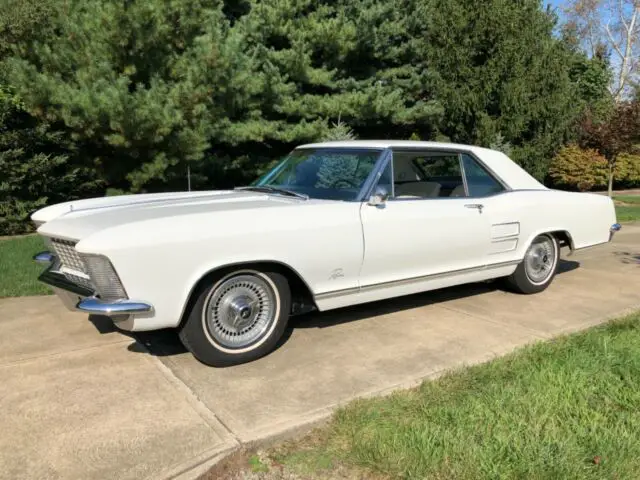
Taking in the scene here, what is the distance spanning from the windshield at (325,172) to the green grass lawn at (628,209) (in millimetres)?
10032

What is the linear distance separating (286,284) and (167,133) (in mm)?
6878

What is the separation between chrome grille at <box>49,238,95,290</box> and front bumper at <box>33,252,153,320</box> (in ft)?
→ 0.09

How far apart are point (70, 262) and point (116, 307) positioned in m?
0.79

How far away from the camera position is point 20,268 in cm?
656

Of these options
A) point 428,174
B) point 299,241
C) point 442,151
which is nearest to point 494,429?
point 299,241

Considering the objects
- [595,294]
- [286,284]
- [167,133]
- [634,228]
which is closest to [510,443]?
[286,284]

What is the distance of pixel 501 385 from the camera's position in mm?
3256

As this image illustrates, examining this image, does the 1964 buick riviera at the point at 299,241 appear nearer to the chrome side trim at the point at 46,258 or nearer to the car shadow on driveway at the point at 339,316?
the chrome side trim at the point at 46,258

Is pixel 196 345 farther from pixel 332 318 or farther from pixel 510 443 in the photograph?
pixel 510 443

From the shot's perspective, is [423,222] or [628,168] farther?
[628,168]

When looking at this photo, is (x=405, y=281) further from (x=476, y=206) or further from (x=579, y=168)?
(x=579, y=168)

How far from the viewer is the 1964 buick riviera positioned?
3252 mm

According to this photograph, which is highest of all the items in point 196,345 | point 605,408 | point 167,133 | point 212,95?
Answer: point 212,95

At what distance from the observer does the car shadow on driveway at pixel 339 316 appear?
3.99 meters
